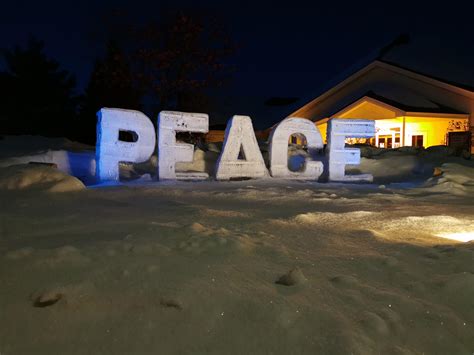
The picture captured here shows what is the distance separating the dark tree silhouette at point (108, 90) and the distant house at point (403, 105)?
33.6ft

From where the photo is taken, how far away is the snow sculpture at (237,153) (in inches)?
337

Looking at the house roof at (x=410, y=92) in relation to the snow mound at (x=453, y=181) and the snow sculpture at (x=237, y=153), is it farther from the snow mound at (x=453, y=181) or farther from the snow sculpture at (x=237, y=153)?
the snow sculpture at (x=237, y=153)

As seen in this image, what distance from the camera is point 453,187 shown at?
24.6ft

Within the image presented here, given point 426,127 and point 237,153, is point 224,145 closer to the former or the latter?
point 237,153

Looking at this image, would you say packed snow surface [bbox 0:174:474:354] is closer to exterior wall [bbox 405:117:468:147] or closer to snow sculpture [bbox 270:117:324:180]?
snow sculpture [bbox 270:117:324:180]

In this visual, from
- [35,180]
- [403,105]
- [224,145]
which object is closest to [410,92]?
[403,105]

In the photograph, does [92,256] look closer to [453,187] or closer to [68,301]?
[68,301]

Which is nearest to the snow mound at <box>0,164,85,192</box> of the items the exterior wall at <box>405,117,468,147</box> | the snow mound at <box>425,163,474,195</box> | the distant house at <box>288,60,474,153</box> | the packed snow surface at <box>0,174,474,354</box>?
the packed snow surface at <box>0,174,474,354</box>

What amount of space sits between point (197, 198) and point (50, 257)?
345cm

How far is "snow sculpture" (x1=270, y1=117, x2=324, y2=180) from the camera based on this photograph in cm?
903

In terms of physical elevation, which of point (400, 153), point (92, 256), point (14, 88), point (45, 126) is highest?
point (14, 88)

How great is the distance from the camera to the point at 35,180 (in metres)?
5.76

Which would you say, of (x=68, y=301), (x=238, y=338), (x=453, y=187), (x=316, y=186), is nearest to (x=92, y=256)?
(x=68, y=301)

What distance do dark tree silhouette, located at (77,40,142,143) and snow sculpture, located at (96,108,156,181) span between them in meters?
9.84
